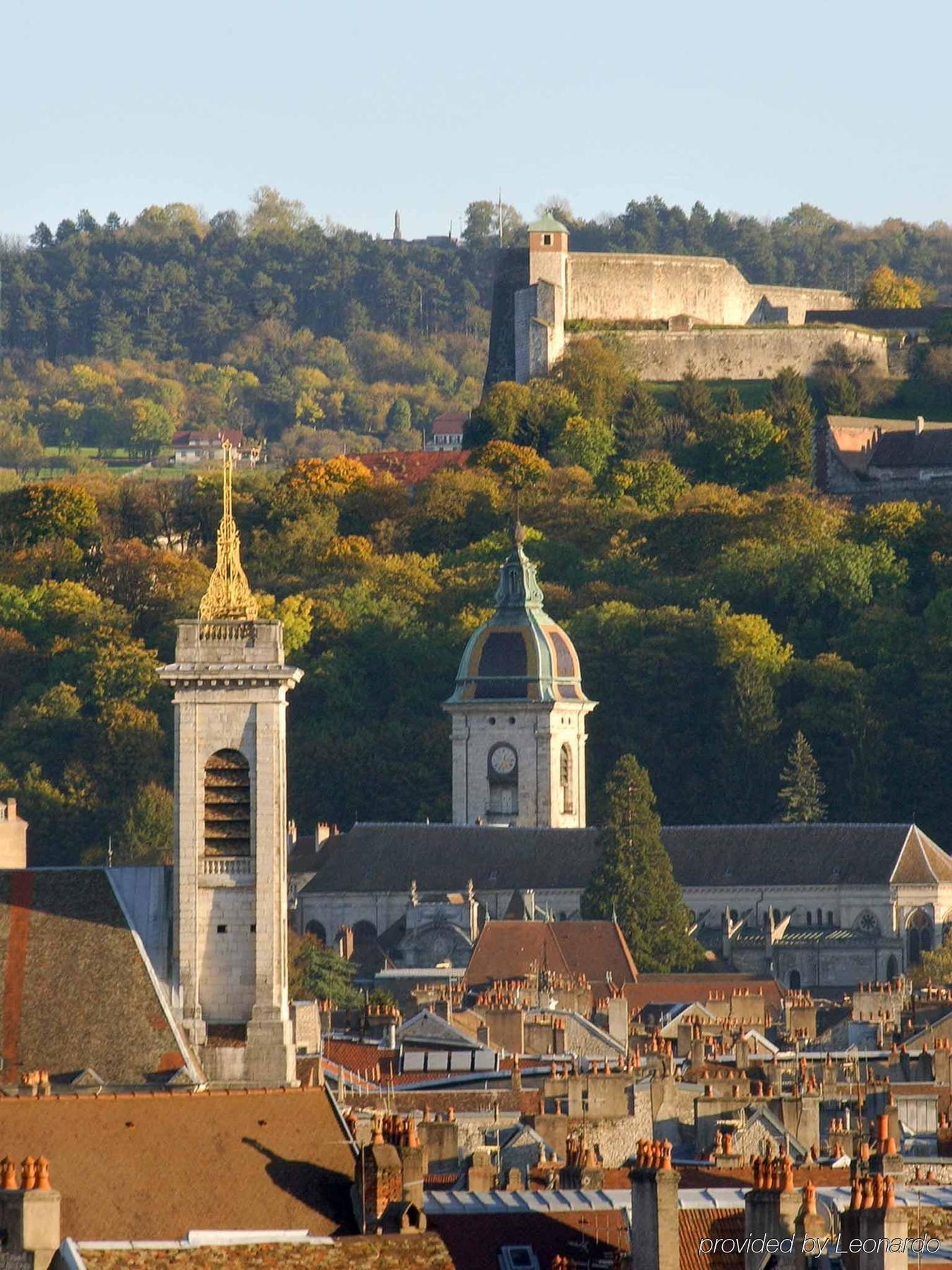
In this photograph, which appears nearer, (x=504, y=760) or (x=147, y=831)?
(x=147, y=831)

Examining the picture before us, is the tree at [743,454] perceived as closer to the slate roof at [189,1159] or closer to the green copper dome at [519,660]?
the green copper dome at [519,660]

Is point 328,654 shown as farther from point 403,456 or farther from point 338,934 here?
point 403,456

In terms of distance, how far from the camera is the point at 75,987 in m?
59.2

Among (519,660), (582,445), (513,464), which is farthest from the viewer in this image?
(582,445)

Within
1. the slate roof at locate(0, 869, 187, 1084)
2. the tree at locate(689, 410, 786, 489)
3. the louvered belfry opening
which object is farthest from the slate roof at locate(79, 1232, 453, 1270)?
the tree at locate(689, 410, 786, 489)

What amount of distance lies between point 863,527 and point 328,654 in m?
17.5

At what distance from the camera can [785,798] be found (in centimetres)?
12850

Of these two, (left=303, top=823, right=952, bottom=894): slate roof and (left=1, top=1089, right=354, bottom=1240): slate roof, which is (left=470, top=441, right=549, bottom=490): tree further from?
(left=1, top=1089, right=354, bottom=1240): slate roof

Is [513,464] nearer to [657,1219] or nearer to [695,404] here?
[695,404]

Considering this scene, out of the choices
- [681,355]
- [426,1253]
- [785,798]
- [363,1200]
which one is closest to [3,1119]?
[363,1200]

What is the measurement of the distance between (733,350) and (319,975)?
7214cm

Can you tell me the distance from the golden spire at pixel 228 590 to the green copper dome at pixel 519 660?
59.5m

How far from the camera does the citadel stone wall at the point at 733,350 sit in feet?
548

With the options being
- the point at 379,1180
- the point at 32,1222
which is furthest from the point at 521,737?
the point at 32,1222
